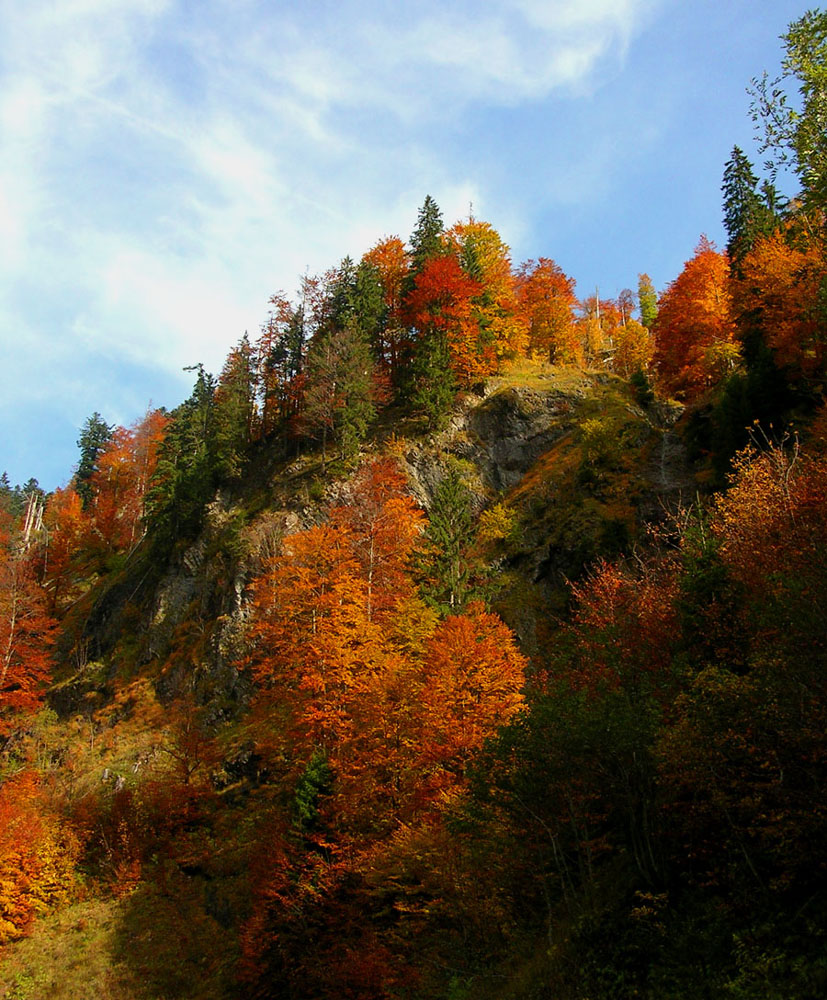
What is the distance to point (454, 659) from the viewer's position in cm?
2178

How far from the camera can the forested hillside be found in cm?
1188

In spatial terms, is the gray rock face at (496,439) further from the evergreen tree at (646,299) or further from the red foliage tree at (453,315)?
the evergreen tree at (646,299)

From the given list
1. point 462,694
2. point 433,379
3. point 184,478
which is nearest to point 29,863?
point 462,694

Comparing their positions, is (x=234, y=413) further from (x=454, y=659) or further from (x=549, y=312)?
(x=454, y=659)

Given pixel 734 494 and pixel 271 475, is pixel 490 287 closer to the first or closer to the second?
pixel 271 475

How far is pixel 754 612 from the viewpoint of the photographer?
12203mm

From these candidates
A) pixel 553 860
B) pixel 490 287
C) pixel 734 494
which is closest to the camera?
pixel 553 860

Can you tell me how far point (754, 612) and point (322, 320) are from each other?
4849 centimetres

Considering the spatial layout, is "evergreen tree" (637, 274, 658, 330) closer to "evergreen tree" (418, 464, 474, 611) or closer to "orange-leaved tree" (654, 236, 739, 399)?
"orange-leaved tree" (654, 236, 739, 399)

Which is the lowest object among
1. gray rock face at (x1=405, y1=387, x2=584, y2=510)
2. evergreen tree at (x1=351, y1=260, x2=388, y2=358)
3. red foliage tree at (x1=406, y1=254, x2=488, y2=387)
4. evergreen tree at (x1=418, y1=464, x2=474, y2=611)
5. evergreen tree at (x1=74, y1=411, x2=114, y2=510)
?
evergreen tree at (x1=418, y1=464, x2=474, y2=611)

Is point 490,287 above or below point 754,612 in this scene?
above

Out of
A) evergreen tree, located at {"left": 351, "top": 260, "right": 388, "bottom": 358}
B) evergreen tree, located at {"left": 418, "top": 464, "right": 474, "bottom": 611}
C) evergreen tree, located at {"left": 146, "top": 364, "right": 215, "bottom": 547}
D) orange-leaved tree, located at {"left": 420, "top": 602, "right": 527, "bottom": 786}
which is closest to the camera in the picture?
orange-leaved tree, located at {"left": 420, "top": 602, "right": 527, "bottom": 786}

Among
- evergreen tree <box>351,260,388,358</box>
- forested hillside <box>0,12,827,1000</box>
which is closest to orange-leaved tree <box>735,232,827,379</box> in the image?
forested hillside <box>0,12,827,1000</box>

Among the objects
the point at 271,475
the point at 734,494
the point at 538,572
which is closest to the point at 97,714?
the point at 271,475
